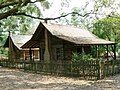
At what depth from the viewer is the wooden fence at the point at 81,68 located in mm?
21172

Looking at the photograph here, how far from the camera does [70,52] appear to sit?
32969mm

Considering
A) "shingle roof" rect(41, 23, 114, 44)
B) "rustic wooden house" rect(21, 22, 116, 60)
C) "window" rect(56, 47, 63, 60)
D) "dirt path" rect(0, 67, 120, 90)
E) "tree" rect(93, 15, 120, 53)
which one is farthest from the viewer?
"tree" rect(93, 15, 120, 53)

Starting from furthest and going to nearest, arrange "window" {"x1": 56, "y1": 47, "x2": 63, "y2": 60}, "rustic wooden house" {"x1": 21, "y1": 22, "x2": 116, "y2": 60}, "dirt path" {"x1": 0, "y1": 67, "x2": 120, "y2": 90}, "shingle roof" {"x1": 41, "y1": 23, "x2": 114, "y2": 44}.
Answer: "window" {"x1": 56, "y1": 47, "x2": 63, "y2": 60} < "rustic wooden house" {"x1": 21, "y1": 22, "x2": 116, "y2": 60} < "shingle roof" {"x1": 41, "y1": 23, "x2": 114, "y2": 44} < "dirt path" {"x1": 0, "y1": 67, "x2": 120, "y2": 90}

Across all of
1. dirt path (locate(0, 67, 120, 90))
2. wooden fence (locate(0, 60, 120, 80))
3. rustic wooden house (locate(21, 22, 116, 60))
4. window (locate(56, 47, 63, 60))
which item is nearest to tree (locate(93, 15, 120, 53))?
rustic wooden house (locate(21, 22, 116, 60))

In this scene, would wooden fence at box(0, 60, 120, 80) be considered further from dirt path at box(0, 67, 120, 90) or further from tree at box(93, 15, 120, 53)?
tree at box(93, 15, 120, 53)

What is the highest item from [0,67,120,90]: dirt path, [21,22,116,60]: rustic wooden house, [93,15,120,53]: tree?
[93,15,120,53]: tree

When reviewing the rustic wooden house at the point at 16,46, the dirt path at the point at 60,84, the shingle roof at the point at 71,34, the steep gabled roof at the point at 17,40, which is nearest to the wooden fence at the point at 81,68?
the dirt path at the point at 60,84

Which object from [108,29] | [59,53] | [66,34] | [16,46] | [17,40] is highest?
[108,29]

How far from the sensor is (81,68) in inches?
875

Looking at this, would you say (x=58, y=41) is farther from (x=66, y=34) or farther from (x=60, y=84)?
(x=60, y=84)

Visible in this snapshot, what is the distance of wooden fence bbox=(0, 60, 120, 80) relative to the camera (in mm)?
21172

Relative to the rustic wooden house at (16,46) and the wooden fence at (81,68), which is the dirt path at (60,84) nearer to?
the wooden fence at (81,68)

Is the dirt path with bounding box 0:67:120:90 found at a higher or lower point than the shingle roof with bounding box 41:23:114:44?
lower

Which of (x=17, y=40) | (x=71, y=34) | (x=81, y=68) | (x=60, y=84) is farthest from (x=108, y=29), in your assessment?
(x=60, y=84)
